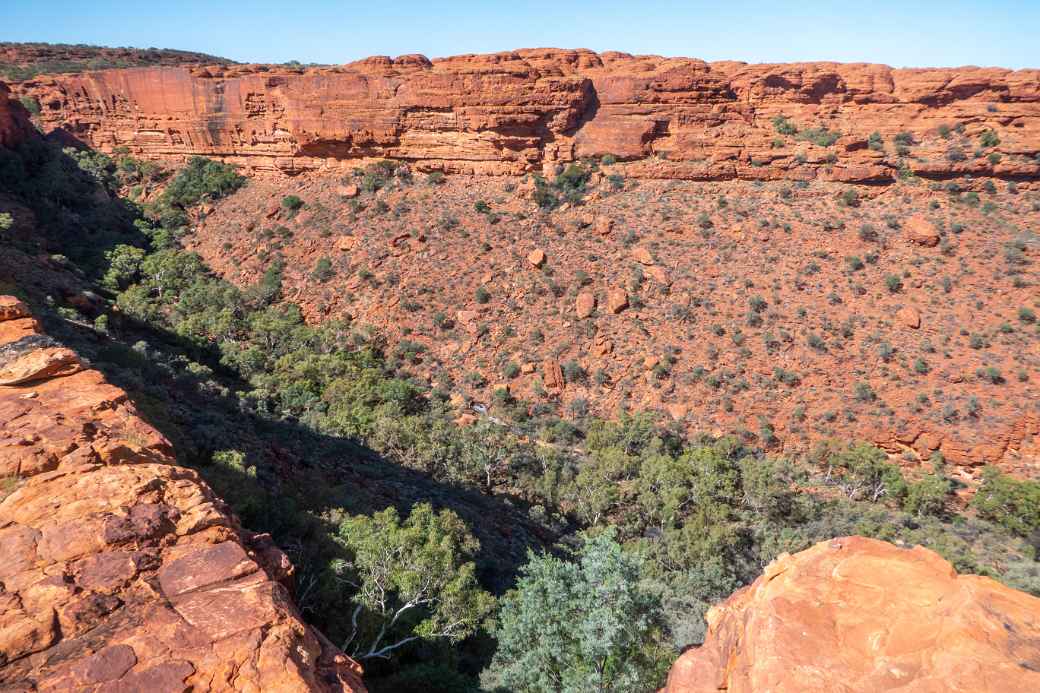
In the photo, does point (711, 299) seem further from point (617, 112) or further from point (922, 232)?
point (617, 112)

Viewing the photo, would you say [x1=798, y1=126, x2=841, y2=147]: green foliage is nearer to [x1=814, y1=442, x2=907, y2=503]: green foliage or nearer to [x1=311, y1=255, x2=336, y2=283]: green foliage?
[x1=814, y1=442, x2=907, y2=503]: green foliage

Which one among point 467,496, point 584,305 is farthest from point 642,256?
point 467,496

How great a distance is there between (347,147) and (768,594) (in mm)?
36885

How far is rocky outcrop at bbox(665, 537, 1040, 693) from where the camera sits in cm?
447

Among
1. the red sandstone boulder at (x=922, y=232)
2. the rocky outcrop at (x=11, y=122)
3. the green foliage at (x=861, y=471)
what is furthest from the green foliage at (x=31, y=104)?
the red sandstone boulder at (x=922, y=232)

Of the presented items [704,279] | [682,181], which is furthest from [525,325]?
[682,181]

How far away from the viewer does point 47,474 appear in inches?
237

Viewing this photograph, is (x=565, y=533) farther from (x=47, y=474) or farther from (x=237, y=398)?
(x=47, y=474)

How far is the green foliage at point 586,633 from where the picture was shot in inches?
327

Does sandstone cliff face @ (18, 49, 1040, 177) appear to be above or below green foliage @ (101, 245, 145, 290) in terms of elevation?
above

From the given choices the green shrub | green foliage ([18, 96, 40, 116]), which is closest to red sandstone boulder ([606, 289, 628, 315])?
the green shrub

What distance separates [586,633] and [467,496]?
34.4 feet

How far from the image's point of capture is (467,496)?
18.6 metres

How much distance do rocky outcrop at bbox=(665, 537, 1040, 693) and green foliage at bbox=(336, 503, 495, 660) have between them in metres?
5.81
